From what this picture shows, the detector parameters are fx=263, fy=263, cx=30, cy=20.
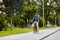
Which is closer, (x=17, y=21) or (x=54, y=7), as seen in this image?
(x=17, y=21)

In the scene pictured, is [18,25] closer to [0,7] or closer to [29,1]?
[29,1]

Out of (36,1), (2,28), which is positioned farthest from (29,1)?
(2,28)


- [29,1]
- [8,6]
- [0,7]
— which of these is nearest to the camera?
[0,7]

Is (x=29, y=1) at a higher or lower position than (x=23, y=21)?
higher

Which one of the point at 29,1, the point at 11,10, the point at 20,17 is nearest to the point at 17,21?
the point at 20,17

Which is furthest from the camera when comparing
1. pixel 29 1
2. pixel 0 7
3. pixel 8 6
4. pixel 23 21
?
pixel 29 1

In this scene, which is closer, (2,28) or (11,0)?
→ (2,28)

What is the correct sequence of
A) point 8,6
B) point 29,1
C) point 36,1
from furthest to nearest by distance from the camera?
point 36,1, point 29,1, point 8,6

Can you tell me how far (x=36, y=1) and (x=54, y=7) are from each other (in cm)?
524

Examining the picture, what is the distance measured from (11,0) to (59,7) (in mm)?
34277

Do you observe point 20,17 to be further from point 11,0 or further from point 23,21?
point 11,0

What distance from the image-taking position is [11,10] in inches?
1676

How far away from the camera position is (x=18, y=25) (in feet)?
202

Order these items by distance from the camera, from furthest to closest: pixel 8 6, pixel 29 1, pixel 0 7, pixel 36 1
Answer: pixel 36 1
pixel 29 1
pixel 8 6
pixel 0 7
